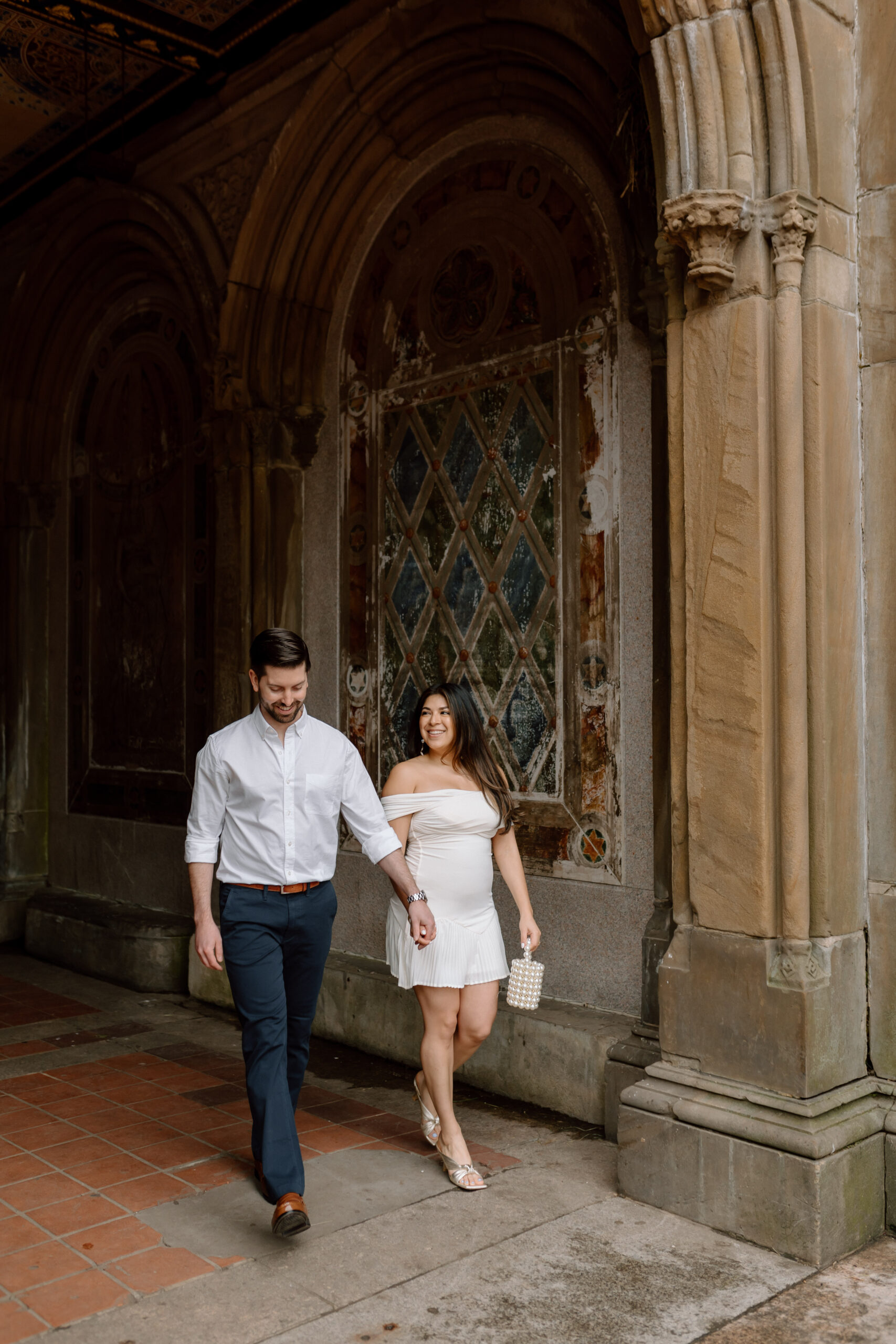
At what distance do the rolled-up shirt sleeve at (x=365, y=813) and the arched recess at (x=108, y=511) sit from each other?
11.1 feet

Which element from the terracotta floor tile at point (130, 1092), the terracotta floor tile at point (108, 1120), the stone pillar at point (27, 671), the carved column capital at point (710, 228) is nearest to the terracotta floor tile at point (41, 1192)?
the terracotta floor tile at point (108, 1120)

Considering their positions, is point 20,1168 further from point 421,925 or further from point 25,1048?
point 421,925

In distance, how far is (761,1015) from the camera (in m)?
3.45

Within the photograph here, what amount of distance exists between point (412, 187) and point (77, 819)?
4.58m

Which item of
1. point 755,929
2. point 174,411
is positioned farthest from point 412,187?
point 755,929

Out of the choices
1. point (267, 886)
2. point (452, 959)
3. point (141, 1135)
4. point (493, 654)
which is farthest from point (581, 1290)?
point (493, 654)

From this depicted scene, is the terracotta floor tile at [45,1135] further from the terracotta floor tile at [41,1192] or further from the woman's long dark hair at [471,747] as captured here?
the woman's long dark hair at [471,747]

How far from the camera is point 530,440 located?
5.16 metres

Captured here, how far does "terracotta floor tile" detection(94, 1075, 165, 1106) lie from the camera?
4.67 m

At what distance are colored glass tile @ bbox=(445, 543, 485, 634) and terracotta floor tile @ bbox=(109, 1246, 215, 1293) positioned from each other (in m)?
2.94

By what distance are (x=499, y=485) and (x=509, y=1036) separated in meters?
2.34

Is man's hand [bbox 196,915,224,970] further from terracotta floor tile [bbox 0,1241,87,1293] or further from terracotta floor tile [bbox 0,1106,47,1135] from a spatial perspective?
terracotta floor tile [bbox 0,1106,47,1135]

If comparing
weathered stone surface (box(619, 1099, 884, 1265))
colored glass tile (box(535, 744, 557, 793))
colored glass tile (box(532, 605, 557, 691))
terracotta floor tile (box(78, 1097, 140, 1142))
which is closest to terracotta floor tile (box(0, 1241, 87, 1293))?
terracotta floor tile (box(78, 1097, 140, 1142))

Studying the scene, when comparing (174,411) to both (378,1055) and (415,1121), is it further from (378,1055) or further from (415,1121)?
(415,1121)
